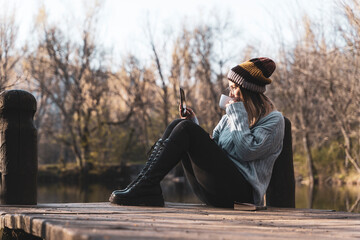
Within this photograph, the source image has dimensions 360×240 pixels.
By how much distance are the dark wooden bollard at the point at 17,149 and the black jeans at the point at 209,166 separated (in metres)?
0.97

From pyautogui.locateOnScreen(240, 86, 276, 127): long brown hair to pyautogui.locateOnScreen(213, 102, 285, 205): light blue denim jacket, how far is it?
0.05m

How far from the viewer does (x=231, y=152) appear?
3.69 m

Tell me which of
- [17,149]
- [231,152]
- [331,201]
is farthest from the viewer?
[331,201]

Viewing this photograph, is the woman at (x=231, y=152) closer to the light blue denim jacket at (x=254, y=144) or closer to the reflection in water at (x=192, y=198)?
the light blue denim jacket at (x=254, y=144)

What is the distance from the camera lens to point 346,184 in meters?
19.5

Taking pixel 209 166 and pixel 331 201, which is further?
pixel 331 201

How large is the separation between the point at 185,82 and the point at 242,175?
21904 mm

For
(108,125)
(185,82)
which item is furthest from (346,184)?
(108,125)

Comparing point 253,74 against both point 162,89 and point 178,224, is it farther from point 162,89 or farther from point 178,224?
point 162,89

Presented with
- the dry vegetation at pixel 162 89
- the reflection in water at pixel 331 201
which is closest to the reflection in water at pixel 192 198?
the reflection in water at pixel 331 201

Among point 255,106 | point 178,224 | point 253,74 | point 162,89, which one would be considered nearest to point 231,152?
point 255,106

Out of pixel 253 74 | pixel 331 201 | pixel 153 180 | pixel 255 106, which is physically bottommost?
pixel 331 201

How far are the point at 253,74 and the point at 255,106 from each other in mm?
219

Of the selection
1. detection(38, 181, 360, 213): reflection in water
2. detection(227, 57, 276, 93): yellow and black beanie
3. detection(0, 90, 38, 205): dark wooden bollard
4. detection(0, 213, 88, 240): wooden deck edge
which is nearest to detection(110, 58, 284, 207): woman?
detection(227, 57, 276, 93): yellow and black beanie
